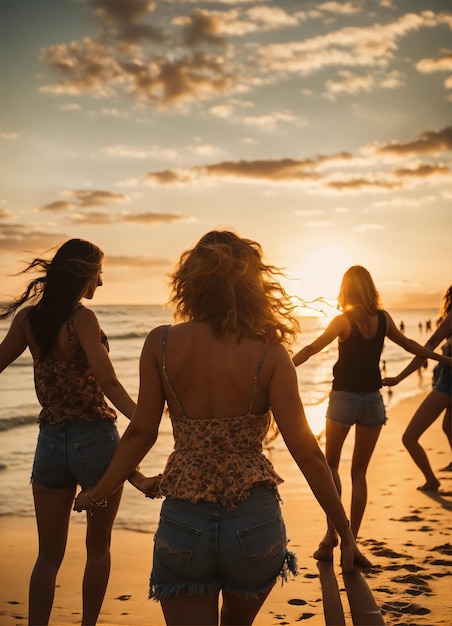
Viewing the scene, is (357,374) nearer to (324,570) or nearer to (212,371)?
(324,570)

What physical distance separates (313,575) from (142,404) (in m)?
3.55

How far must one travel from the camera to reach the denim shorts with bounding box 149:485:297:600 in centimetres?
236

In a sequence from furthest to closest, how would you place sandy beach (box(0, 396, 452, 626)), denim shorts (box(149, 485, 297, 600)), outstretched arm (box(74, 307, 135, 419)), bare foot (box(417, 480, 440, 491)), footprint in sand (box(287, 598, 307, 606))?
bare foot (box(417, 480, 440, 491))
footprint in sand (box(287, 598, 307, 606))
sandy beach (box(0, 396, 452, 626))
outstretched arm (box(74, 307, 135, 419))
denim shorts (box(149, 485, 297, 600))

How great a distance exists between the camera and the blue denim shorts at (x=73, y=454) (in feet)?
11.7

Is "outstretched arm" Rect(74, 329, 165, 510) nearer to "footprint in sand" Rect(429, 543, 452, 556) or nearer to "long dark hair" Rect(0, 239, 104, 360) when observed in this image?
"long dark hair" Rect(0, 239, 104, 360)

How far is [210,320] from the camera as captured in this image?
246 centimetres

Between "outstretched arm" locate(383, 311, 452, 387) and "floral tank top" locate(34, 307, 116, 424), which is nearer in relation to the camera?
"floral tank top" locate(34, 307, 116, 424)

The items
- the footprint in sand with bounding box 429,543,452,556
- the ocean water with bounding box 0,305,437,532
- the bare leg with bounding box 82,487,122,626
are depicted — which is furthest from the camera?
the ocean water with bounding box 0,305,437,532

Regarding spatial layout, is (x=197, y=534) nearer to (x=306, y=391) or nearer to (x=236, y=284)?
(x=236, y=284)

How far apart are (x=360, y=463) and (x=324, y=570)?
956mm

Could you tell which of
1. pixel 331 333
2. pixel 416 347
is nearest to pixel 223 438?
pixel 331 333

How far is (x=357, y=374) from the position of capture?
5699 mm

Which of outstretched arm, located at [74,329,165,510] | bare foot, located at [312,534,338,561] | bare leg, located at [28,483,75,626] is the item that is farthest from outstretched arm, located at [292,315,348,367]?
outstretched arm, located at [74,329,165,510]

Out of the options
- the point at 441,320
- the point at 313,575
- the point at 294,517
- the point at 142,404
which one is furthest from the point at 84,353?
the point at 441,320
